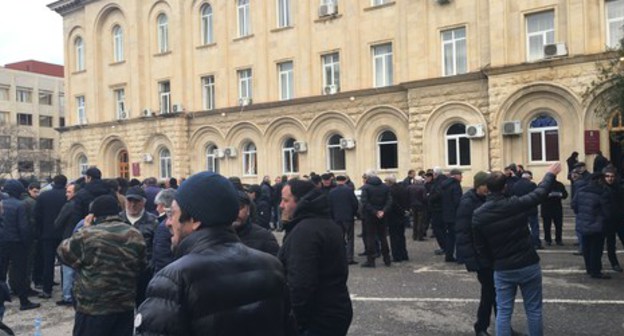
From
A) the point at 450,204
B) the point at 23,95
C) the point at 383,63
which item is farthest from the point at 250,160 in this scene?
the point at 23,95

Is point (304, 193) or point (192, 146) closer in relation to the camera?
point (304, 193)

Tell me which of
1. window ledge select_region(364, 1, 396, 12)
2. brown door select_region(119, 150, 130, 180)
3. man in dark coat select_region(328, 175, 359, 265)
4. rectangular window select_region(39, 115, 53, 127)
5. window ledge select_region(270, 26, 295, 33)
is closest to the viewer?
man in dark coat select_region(328, 175, 359, 265)

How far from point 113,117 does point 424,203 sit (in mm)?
26071

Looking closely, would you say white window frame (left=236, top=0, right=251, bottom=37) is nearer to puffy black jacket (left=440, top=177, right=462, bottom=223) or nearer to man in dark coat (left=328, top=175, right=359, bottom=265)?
man in dark coat (left=328, top=175, right=359, bottom=265)

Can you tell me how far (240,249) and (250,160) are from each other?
91.6 ft

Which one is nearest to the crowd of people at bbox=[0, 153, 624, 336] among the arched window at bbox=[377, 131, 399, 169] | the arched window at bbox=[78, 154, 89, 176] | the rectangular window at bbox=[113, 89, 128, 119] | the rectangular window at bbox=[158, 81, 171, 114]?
the arched window at bbox=[377, 131, 399, 169]

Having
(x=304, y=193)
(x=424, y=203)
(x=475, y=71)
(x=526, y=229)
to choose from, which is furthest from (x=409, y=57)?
(x=304, y=193)

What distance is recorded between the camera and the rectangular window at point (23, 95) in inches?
2854

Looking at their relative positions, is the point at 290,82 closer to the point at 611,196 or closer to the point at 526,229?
the point at 611,196

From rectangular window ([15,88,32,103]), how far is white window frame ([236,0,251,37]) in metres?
53.4

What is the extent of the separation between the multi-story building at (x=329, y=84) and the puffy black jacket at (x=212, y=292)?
19527 mm

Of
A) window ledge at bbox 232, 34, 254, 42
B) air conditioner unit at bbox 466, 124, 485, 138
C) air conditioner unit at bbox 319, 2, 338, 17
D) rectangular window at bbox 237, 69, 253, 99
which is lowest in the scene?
air conditioner unit at bbox 466, 124, 485, 138

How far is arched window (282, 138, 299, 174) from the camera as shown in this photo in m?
28.6

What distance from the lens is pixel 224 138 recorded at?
101 ft
